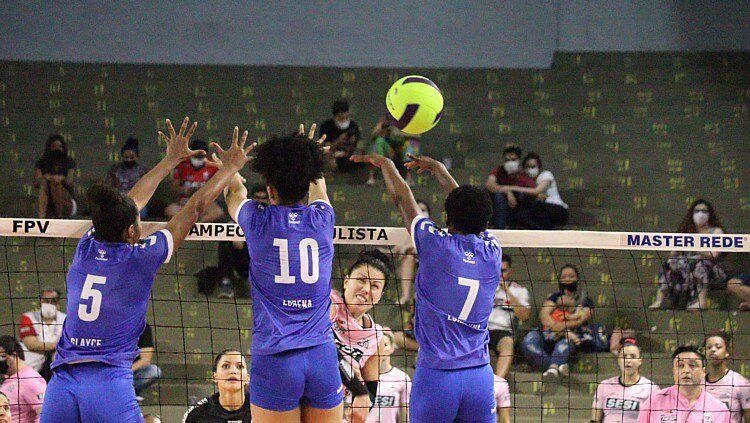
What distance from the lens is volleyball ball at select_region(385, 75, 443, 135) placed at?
6.03 meters

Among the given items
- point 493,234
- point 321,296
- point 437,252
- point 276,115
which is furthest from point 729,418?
point 276,115

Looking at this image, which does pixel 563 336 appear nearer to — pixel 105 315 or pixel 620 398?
pixel 620 398

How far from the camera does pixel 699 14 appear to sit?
16.1 metres

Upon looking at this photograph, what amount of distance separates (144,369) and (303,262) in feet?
16.9

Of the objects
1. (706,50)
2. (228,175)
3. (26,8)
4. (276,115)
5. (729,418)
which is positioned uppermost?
(26,8)

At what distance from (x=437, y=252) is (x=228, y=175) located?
1166mm

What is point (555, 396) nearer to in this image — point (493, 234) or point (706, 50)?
point (493, 234)

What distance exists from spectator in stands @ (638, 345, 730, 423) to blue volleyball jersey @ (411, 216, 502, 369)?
2852 mm

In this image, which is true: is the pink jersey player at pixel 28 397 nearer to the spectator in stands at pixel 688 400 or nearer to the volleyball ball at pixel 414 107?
the volleyball ball at pixel 414 107

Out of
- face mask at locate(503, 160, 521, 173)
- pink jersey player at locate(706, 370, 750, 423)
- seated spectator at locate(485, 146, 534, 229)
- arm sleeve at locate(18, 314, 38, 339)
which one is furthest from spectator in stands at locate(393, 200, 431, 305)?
arm sleeve at locate(18, 314, 38, 339)

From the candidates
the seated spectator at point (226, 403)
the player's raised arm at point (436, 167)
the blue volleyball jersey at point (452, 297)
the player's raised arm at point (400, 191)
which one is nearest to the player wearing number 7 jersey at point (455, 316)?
the blue volleyball jersey at point (452, 297)

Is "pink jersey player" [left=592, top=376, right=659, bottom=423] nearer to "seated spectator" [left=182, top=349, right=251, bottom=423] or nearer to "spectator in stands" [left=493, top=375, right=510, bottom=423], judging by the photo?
"spectator in stands" [left=493, top=375, right=510, bottom=423]

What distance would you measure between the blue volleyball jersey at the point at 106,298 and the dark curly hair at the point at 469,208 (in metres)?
1.52

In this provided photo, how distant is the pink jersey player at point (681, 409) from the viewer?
302 inches
